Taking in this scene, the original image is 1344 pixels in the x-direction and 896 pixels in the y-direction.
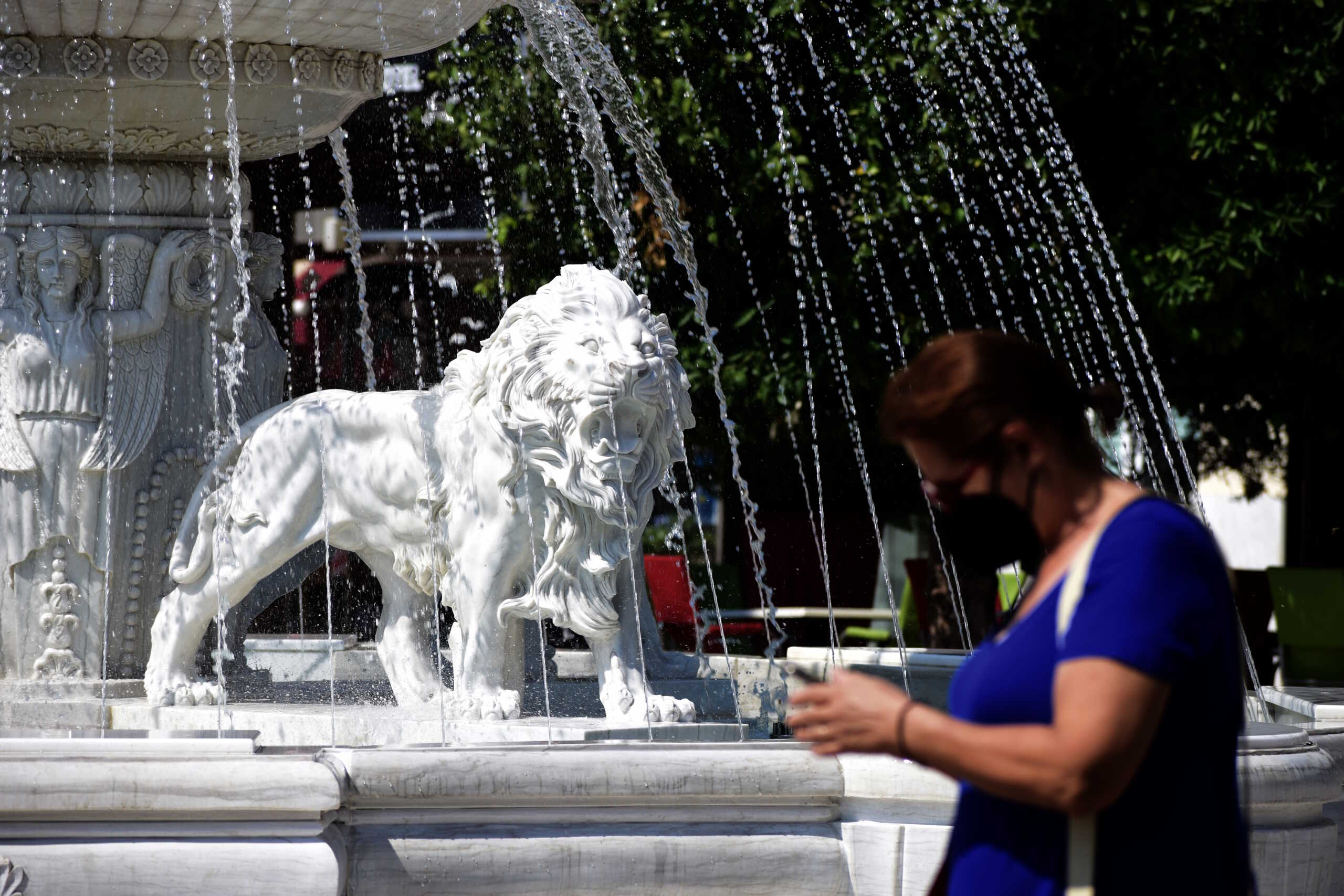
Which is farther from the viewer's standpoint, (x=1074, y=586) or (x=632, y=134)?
(x=632, y=134)

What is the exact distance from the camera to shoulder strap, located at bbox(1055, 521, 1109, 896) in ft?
6.52

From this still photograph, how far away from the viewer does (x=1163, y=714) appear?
77.0 inches

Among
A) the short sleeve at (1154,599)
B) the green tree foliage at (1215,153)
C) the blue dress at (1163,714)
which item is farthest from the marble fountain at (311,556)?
the green tree foliage at (1215,153)

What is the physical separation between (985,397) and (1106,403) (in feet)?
1.01

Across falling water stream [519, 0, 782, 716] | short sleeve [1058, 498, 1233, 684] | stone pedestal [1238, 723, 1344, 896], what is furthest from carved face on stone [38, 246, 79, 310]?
short sleeve [1058, 498, 1233, 684]

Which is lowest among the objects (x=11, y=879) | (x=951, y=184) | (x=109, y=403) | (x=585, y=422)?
(x=11, y=879)

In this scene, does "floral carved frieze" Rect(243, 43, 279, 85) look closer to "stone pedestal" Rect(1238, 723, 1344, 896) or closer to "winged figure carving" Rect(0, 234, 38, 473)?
"winged figure carving" Rect(0, 234, 38, 473)

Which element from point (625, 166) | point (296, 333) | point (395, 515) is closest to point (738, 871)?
point (395, 515)

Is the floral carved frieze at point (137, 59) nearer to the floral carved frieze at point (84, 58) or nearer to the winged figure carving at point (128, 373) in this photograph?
the floral carved frieze at point (84, 58)

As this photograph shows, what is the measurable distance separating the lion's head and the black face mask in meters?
2.51

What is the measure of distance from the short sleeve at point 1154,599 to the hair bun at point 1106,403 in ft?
0.94

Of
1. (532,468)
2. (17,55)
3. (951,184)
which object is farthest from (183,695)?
(951,184)

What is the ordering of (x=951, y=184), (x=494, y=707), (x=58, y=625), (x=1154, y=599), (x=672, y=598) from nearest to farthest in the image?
(x=1154, y=599), (x=494, y=707), (x=58, y=625), (x=951, y=184), (x=672, y=598)

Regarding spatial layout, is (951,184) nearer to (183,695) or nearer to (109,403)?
(109,403)
